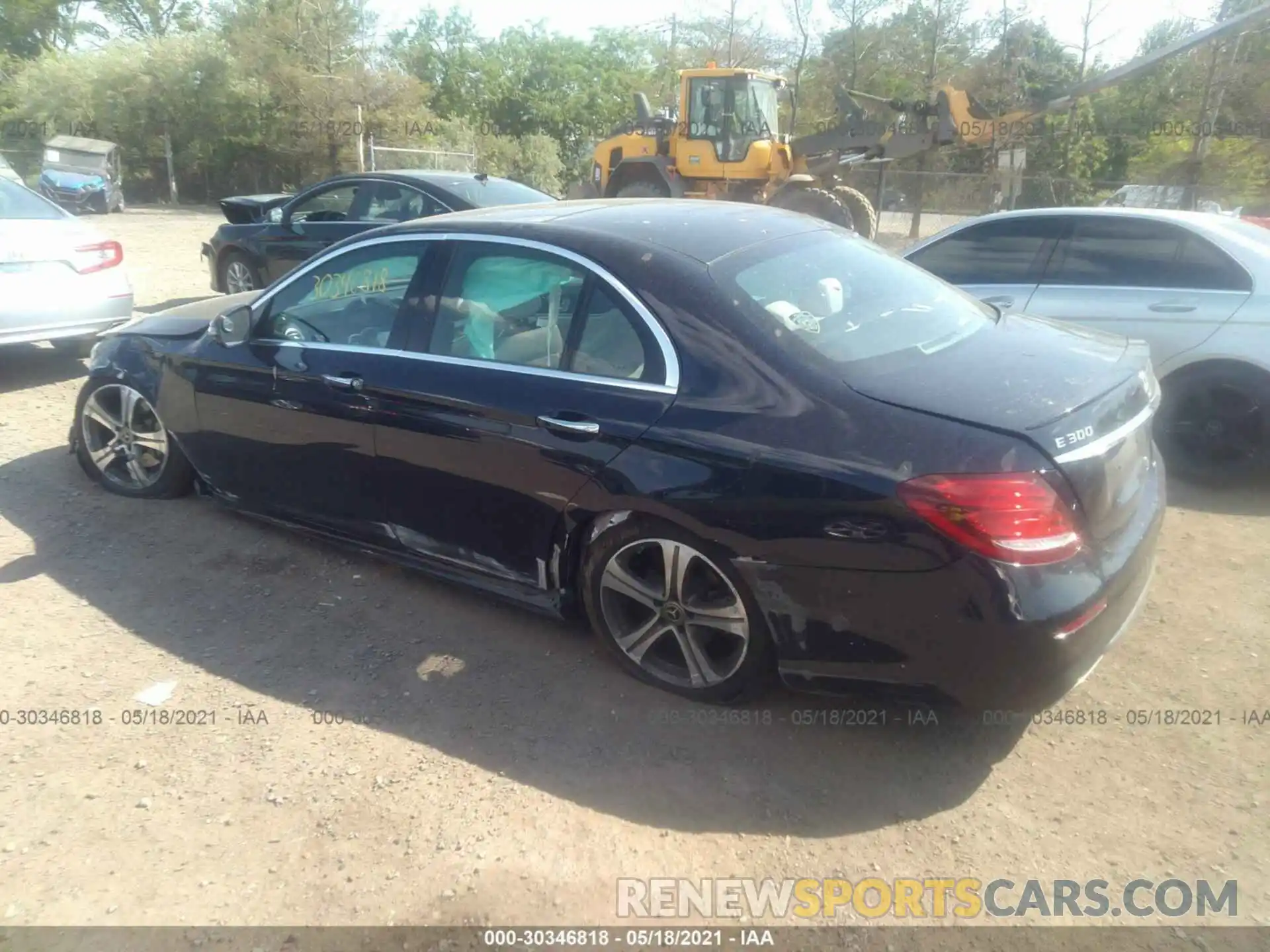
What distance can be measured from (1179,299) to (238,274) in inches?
338

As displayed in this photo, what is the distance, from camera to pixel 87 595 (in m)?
4.33

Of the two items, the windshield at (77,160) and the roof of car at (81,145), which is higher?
the roof of car at (81,145)

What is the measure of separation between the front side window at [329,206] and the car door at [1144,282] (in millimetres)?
6290

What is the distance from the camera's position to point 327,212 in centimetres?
974

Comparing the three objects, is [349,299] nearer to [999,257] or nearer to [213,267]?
[999,257]

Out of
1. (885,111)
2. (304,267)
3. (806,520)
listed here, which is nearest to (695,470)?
(806,520)

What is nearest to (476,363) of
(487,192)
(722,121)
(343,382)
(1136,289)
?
(343,382)

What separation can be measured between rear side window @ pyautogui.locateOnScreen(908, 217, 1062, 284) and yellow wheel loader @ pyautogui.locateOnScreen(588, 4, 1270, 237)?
801cm

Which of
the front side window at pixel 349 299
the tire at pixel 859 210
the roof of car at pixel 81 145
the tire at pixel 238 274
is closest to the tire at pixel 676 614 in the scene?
the front side window at pixel 349 299

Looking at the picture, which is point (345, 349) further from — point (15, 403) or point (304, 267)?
point (15, 403)

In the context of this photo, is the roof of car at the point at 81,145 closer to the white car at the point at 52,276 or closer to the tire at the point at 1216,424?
the white car at the point at 52,276

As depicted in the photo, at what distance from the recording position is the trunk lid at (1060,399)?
9.58 feet

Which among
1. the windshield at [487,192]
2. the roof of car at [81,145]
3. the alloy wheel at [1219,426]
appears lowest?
the alloy wheel at [1219,426]

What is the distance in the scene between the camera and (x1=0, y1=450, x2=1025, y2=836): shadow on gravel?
311cm
